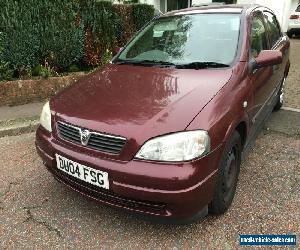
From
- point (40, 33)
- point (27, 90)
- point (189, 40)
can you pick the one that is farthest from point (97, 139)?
point (40, 33)

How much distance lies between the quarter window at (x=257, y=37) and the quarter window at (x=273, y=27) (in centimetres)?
37

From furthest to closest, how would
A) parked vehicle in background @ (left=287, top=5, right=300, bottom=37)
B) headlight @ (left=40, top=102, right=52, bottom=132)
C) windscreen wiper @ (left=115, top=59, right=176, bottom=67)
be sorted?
parked vehicle in background @ (left=287, top=5, right=300, bottom=37) → windscreen wiper @ (left=115, top=59, right=176, bottom=67) → headlight @ (left=40, top=102, right=52, bottom=132)

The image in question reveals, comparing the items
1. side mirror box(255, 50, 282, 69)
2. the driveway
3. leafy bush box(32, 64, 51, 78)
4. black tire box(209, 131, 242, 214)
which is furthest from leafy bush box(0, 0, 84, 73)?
black tire box(209, 131, 242, 214)

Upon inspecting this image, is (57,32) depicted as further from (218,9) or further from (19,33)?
(218,9)

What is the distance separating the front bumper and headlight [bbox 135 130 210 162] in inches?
1.9

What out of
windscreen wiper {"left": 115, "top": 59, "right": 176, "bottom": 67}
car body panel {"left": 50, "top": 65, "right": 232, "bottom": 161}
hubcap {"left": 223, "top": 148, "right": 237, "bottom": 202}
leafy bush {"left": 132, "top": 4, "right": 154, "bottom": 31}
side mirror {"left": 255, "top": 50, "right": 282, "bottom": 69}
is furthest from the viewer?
leafy bush {"left": 132, "top": 4, "right": 154, "bottom": 31}

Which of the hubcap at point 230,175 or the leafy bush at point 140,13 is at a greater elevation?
the leafy bush at point 140,13

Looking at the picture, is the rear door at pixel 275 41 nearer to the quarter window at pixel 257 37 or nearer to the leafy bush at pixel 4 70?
the quarter window at pixel 257 37

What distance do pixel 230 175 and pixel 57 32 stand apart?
172 inches

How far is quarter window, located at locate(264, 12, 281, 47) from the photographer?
4359mm

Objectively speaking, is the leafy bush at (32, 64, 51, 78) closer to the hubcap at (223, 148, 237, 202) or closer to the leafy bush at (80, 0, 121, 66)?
the leafy bush at (80, 0, 121, 66)

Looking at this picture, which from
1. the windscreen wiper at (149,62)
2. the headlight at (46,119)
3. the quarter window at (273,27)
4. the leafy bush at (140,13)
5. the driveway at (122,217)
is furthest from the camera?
the leafy bush at (140,13)

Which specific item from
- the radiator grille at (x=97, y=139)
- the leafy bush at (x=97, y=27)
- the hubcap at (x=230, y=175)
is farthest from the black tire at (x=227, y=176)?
the leafy bush at (x=97, y=27)

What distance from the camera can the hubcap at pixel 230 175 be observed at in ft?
9.11
